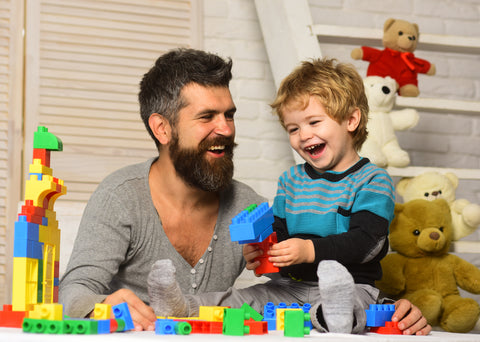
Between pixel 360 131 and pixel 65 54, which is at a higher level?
pixel 65 54

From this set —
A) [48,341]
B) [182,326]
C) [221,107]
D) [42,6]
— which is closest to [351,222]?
[221,107]

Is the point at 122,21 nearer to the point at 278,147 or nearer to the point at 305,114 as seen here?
the point at 278,147

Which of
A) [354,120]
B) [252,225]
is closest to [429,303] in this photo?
[354,120]

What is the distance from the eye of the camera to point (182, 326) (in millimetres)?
934

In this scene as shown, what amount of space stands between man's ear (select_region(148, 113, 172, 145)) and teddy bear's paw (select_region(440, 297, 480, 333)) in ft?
2.93

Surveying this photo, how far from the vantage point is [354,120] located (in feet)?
5.29

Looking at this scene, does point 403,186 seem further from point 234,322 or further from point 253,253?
point 234,322

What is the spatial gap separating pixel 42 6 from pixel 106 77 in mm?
374

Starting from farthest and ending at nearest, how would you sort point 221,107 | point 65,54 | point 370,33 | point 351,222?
point 65,54 → point 370,33 → point 221,107 → point 351,222

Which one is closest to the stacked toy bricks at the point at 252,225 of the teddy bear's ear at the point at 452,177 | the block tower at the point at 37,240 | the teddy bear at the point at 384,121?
the block tower at the point at 37,240

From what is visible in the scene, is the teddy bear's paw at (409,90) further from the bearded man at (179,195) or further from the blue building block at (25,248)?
the blue building block at (25,248)

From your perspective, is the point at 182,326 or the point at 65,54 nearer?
the point at 182,326

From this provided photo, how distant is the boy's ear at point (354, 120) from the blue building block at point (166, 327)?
83cm

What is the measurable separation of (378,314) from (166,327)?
16.9 inches
